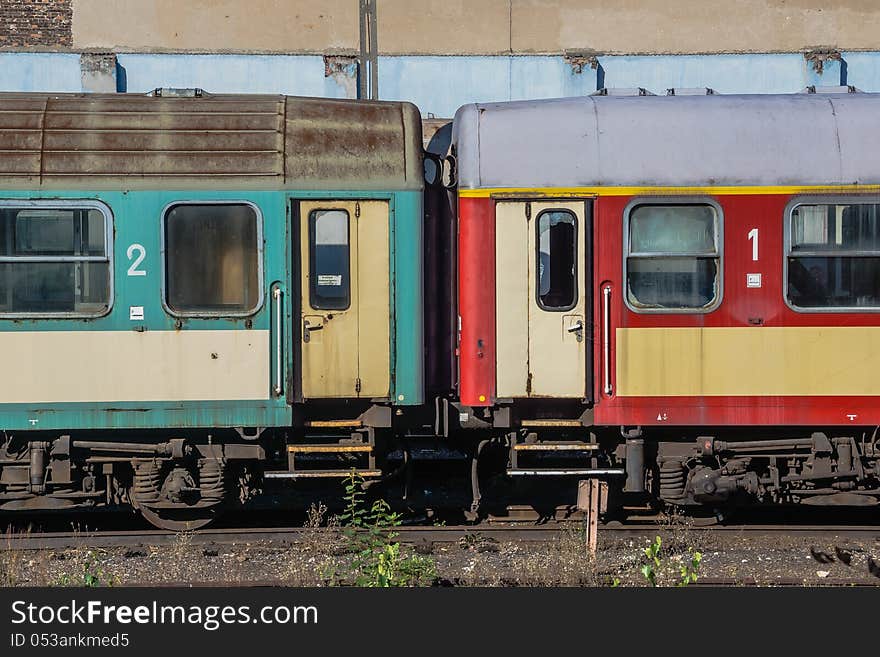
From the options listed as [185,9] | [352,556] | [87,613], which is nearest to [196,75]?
[185,9]

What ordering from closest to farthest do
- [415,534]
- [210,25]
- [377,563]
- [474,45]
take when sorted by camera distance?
1. [377,563]
2. [415,534]
3. [210,25]
4. [474,45]

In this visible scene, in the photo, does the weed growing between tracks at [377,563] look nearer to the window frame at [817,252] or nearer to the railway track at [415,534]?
the railway track at [415,534]

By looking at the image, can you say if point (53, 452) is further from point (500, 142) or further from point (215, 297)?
point (500, 142)

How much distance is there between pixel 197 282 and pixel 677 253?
402 cm

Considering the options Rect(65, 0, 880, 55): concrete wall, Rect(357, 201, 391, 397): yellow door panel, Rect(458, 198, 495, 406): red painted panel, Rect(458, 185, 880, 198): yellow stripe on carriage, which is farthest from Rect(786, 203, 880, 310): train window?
Rect(65, 0, 880, 55): concrete wall

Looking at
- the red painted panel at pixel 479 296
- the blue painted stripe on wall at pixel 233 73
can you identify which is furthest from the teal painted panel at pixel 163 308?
the blue painted stripe on wall at pixel 233 73

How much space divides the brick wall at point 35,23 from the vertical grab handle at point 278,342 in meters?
14.4

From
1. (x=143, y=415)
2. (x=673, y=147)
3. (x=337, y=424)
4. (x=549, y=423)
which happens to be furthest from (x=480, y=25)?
(x=143, y=415)

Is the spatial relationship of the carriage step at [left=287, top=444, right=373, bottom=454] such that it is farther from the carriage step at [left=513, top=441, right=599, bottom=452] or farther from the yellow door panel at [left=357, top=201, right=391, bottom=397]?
the carriage step at [left=513, top=441, right=599, bottom=452]

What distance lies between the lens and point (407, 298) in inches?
396

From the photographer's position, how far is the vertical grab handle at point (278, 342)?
986 cm

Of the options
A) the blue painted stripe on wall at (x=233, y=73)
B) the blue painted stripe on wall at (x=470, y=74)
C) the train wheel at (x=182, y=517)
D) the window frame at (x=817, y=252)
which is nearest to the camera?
the window frame at (x=817, y=252)

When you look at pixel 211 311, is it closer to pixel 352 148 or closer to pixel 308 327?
pixel 308 327

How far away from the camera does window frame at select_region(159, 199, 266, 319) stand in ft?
32.2
